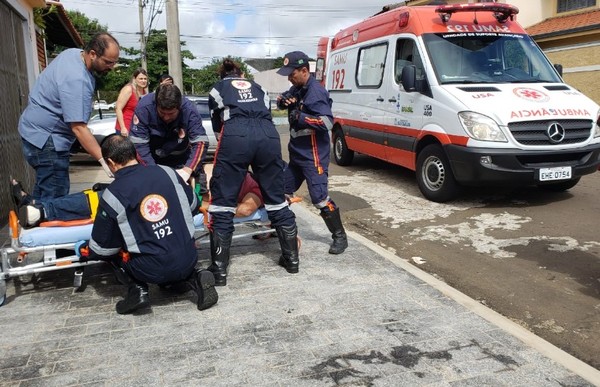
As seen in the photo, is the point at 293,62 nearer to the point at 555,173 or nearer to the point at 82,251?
the point at 82,251

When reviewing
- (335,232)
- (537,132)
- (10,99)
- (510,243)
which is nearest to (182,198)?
(335,232)

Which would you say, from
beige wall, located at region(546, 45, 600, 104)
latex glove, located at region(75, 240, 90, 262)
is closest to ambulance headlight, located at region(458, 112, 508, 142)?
latex glove, located at region(75, 240, 90, 262)

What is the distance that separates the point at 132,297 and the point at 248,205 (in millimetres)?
1436

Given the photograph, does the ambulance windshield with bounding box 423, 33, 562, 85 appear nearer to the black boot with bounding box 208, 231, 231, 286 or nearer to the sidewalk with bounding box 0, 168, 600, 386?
the sidewalk with bounding box 0, 168, 600, 386

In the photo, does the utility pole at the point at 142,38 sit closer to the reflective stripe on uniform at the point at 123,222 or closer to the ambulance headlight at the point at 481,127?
the ambulance headlight at the point at 481,127

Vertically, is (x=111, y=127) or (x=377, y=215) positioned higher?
(x=111, y=127)

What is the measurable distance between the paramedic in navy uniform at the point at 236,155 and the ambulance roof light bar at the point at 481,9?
14.2 feet

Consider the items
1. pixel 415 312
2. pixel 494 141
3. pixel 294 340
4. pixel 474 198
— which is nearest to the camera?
pixel 294 340

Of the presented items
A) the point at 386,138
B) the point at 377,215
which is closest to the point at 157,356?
the point at 377,215

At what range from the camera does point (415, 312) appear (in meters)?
3.46

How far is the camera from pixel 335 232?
15.7 feet

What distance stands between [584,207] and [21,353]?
649 centimetres

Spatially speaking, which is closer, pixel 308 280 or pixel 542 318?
pixel 542 318

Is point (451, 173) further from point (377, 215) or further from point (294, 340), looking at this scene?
point (294, 340)
